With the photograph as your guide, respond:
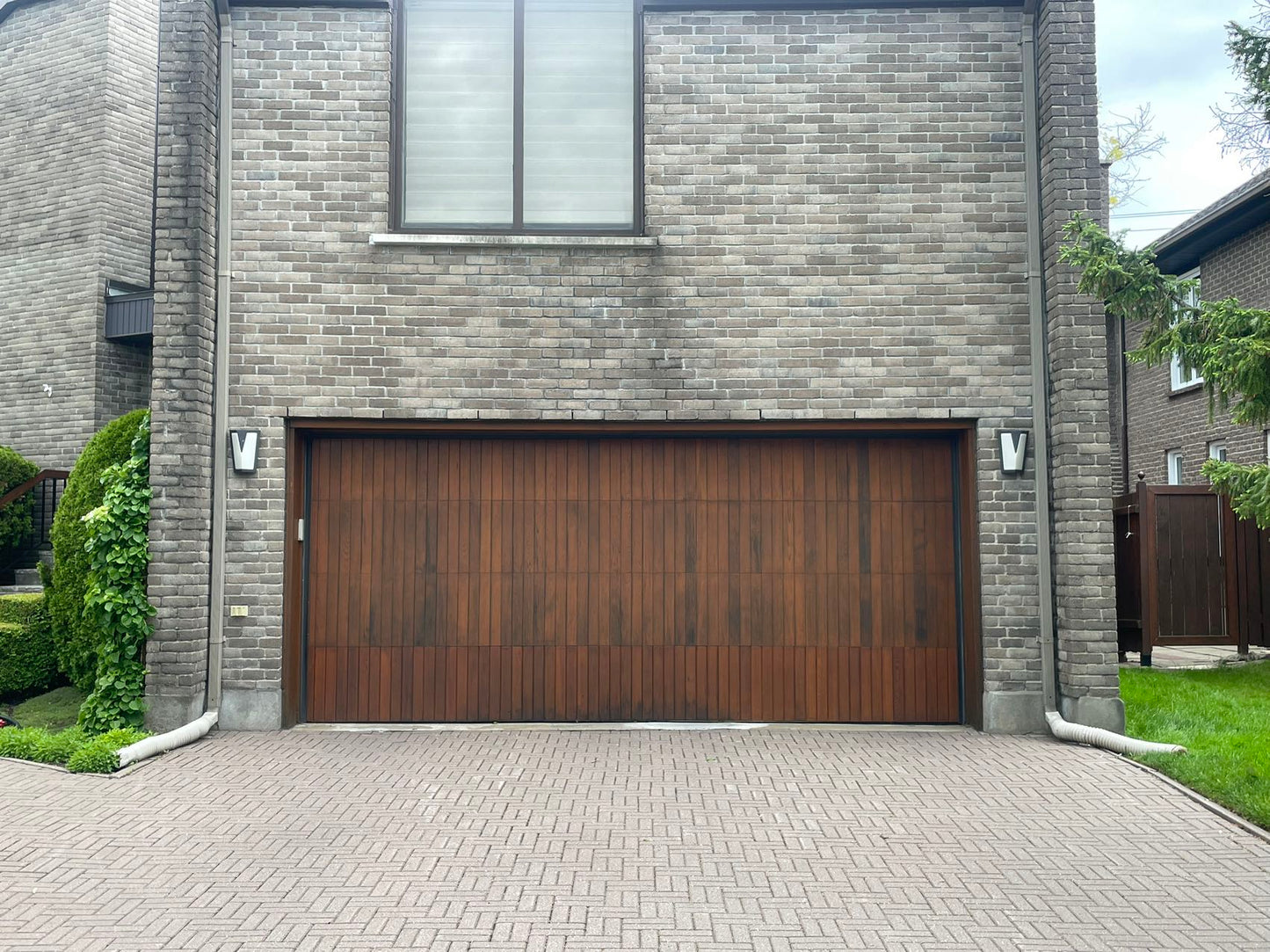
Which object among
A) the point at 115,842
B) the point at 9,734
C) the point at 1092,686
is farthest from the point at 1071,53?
the point at 9,734

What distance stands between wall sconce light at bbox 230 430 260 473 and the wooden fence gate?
9.16m

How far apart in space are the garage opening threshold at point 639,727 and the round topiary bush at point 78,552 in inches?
79.4

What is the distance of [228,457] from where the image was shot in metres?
7.94

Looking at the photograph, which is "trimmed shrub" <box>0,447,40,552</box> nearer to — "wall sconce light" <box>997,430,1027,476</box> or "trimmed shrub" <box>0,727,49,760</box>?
"trimmed shrub" <box>0,727,49,760</box>

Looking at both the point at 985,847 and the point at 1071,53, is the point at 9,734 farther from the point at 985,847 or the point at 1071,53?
the point at 1071,53

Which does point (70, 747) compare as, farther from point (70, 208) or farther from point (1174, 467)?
point (1174, 467)

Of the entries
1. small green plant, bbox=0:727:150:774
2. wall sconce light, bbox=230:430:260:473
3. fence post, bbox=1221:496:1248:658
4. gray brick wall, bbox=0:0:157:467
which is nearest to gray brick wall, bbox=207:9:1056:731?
wall sconce light, bbox=230:430:260:473

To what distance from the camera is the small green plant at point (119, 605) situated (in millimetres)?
7488

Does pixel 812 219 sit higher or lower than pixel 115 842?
higher

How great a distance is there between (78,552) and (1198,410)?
1693cm

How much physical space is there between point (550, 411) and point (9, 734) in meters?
4.63

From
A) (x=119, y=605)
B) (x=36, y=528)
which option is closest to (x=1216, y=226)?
(x=119, y=605)

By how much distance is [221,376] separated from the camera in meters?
7.95

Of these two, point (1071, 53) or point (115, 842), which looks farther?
point (1071, 53)
